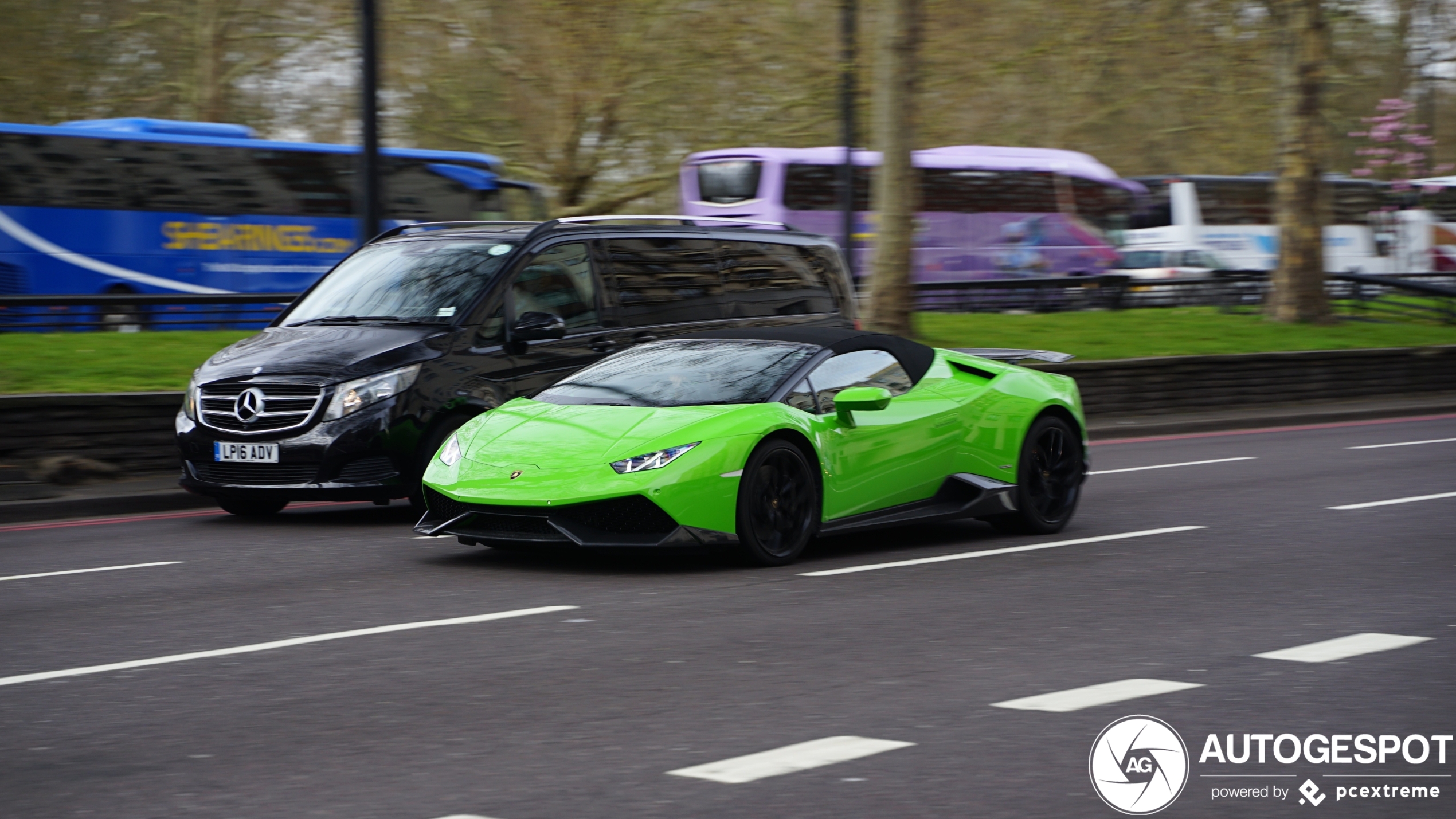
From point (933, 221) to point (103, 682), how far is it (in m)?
32.4

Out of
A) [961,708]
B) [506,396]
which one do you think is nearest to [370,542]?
[506,396]

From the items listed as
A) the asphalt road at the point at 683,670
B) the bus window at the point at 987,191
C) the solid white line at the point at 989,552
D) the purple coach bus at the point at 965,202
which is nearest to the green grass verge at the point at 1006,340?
the asphalt road at the point at 683,670

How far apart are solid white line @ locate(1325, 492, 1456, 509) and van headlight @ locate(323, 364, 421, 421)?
6.26 meters

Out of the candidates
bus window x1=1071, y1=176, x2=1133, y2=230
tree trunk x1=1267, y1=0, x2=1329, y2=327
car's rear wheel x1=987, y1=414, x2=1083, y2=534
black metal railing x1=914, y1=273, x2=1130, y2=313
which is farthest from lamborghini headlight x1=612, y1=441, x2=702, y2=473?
bus window x1=1071, y1=176, x2=1133, y2=230

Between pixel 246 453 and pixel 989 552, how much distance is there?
457 cm

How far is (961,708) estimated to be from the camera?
5402 millimetres

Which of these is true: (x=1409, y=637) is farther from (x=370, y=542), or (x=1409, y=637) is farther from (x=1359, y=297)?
(x=1359, y=297)

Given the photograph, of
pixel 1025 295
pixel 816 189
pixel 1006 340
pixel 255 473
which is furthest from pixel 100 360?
pixel 816 189

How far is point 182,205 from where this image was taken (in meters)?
27.3

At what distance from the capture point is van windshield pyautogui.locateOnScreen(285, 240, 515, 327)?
36.2ft

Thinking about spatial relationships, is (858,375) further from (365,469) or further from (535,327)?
(365,469)

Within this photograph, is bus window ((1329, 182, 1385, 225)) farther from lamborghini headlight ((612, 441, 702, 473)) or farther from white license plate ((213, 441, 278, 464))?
lamborghini headlight ((612, 441, 702, 473))

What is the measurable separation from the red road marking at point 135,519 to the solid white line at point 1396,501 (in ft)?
21.7

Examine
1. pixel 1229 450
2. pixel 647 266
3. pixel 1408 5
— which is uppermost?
pixel 1408 5
